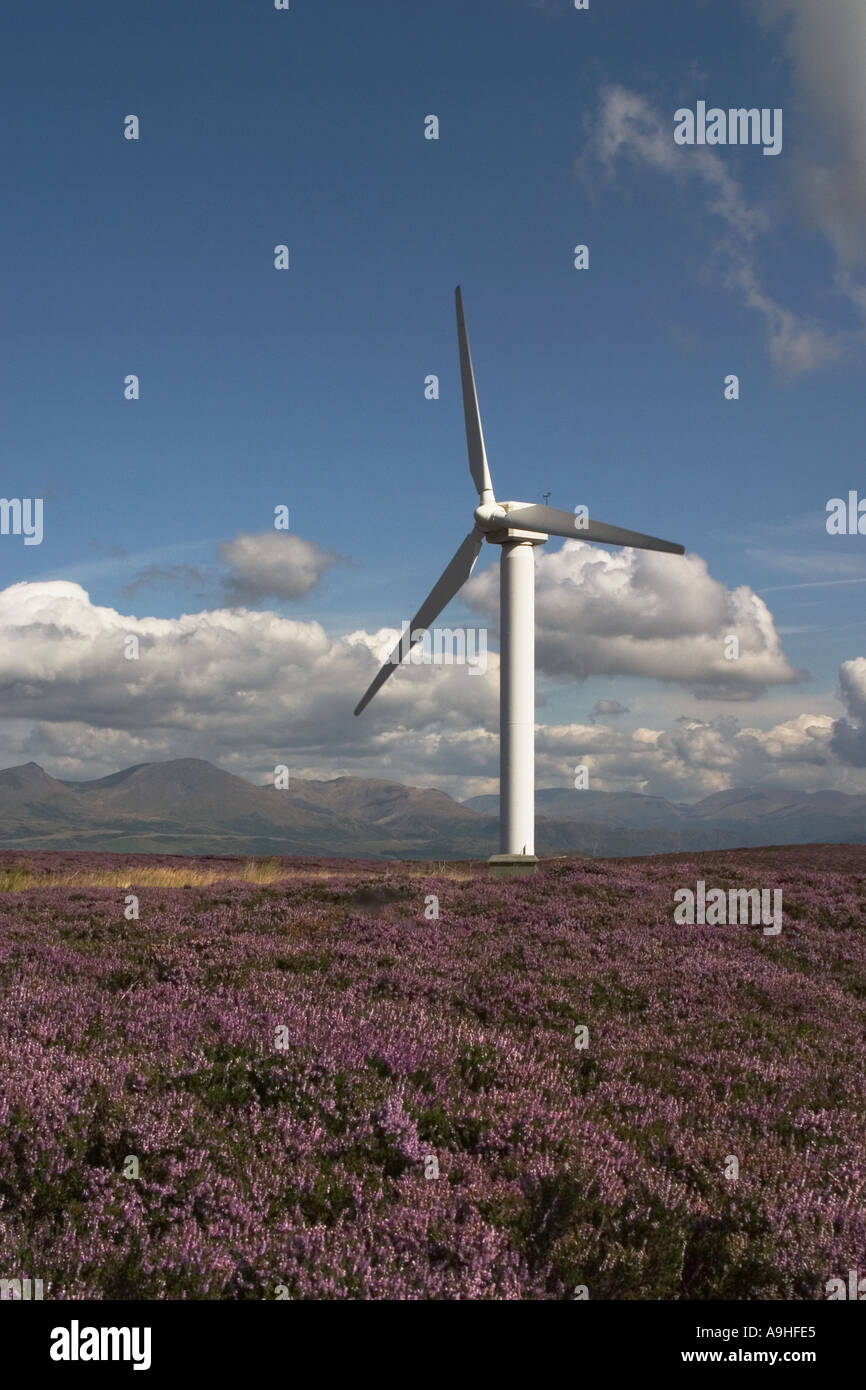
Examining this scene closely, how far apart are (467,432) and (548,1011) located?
3145 centimetres

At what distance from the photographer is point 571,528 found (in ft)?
113

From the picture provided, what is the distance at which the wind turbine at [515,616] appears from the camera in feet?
109

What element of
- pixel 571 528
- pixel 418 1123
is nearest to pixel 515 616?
pixel 571 528

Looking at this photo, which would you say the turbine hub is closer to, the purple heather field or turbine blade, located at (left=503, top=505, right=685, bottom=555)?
turbine blade, located at (left=503, top=505, right=685, bottom=555)

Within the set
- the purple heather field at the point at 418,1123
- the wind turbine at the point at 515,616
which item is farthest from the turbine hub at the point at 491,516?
the purple heather field at the point at 418,1123

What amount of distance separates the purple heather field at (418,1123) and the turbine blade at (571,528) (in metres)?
23.2

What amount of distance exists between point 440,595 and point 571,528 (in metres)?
6.14

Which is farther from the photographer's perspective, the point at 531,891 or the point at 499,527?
the point at 499,527

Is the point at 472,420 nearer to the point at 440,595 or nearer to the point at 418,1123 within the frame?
the point at 440,595

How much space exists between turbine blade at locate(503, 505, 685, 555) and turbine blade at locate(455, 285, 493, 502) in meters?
2.58

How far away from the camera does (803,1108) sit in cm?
819

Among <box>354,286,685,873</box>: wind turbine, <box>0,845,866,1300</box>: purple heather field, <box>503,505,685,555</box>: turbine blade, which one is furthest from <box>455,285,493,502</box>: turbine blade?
<box>0,845,866,1300</box>: purple heather field

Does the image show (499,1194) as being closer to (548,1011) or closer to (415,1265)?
(415,1265)
